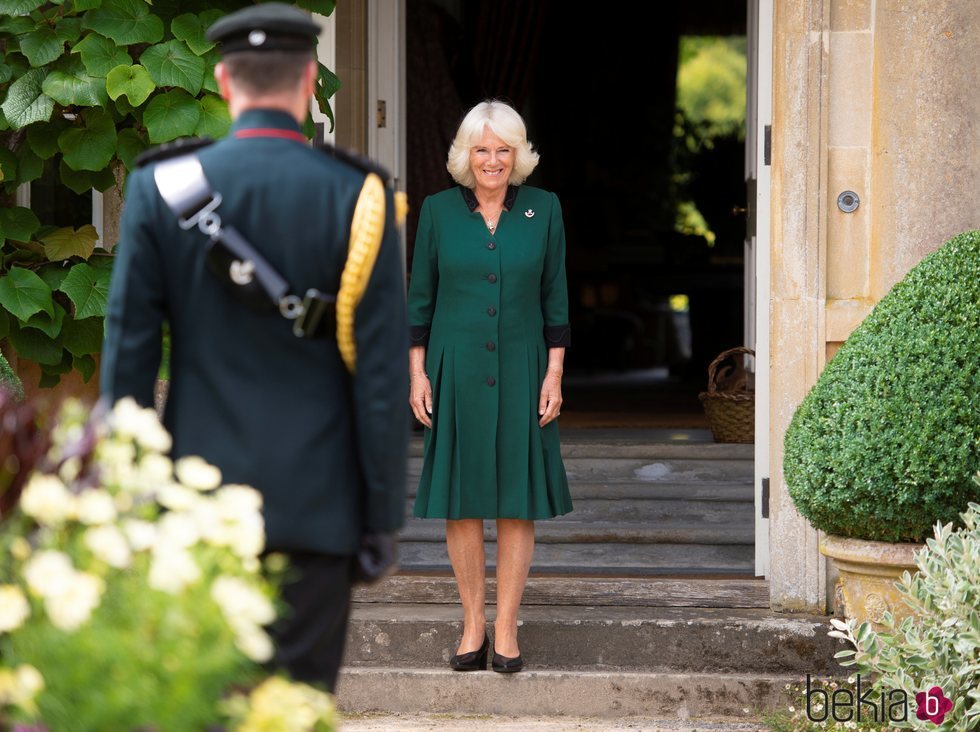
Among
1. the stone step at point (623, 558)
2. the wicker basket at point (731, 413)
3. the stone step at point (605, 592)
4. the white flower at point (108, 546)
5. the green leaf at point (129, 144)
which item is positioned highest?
the green leaf at point (129, 144)

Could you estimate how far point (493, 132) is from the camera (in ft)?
13.8

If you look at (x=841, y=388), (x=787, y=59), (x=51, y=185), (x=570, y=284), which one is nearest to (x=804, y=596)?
(x=841, y=388)

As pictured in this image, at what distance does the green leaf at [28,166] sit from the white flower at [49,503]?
3149 mm

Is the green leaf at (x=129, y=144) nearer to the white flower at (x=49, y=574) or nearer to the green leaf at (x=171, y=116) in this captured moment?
the green leaf at (x=171, y=116)

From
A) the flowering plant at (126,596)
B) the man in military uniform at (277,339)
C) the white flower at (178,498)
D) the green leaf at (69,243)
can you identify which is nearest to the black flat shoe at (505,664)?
the green leaf at (69,243)

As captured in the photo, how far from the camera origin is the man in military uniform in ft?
8.08

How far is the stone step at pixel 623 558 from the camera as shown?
521 centimetres

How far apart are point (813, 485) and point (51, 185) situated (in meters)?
2.88

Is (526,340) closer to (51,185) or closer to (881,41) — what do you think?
(881,41)

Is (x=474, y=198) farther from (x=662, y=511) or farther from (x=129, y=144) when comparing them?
(x=662, y=511)

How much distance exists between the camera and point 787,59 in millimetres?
4738

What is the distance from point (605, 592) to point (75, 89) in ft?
7.73

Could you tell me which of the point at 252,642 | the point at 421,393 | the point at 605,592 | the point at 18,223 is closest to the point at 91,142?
the point at 18,223

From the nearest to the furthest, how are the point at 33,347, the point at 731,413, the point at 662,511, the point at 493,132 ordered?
1. the point at 493,132
2. the point at 33,347
3. the point at 662,511
4. the point at 731,413
